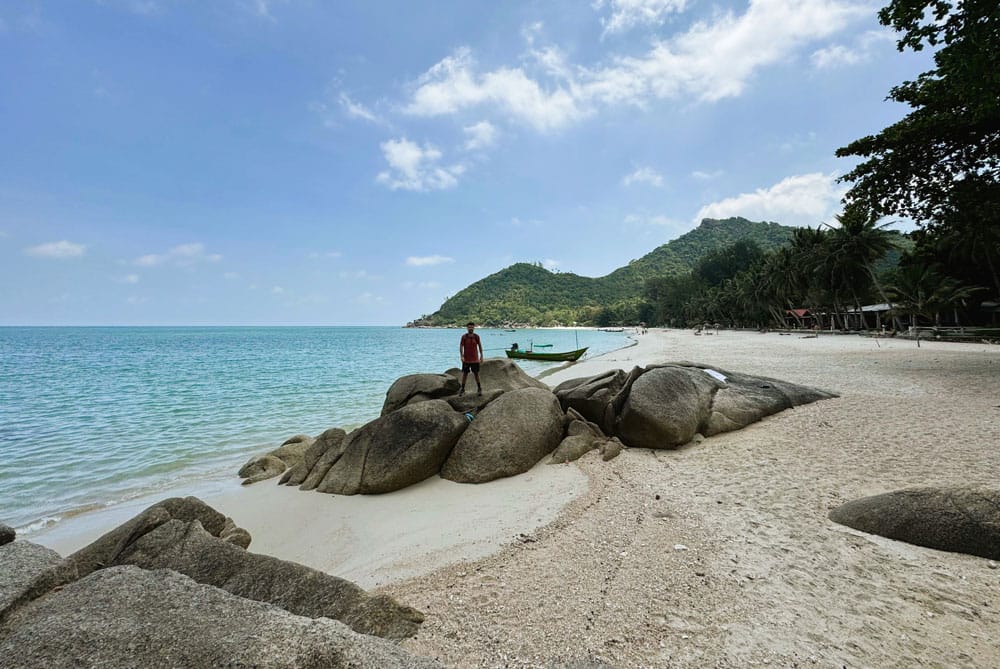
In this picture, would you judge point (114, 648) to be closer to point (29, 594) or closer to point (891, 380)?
point (29, 594)

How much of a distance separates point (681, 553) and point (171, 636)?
4280 millimetres

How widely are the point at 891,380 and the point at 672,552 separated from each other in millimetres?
15026

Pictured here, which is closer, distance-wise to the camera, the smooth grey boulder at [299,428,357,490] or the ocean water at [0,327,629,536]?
the smooth grey boulder at [299,428,357,490]

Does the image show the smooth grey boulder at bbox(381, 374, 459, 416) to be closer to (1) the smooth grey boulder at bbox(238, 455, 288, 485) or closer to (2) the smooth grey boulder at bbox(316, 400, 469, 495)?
(2) the smooth grey boulder at bbox(316, 400, 469, 495)

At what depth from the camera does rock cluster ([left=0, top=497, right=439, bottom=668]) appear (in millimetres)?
2195

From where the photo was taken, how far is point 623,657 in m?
3.05

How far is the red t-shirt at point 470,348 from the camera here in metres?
12.2

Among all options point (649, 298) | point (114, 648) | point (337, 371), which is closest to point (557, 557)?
point (114, 648)

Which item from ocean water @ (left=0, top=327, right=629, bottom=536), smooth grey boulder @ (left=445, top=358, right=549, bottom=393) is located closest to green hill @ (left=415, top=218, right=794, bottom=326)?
ocean water @ (left=0, top=327, right=629, bottom=536)

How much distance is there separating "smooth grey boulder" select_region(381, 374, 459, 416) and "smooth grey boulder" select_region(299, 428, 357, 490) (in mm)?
1748

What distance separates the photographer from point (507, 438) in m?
8.12

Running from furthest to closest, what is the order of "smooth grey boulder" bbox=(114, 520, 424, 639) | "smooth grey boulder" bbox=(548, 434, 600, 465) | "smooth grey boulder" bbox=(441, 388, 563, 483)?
"smooth grey boulder" bbox=(548, 434, 600, 465)
"smooth grey boulder" bbox=(441, 388, 563, 483)
"smooth grey boulder" bbox=(114, 520, 424, 639)

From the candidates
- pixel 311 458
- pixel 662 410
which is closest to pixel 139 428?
pixel 311 458

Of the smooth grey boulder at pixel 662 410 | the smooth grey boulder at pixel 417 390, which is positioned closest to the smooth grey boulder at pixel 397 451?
the smooth grey boulder at pixel 417 390
